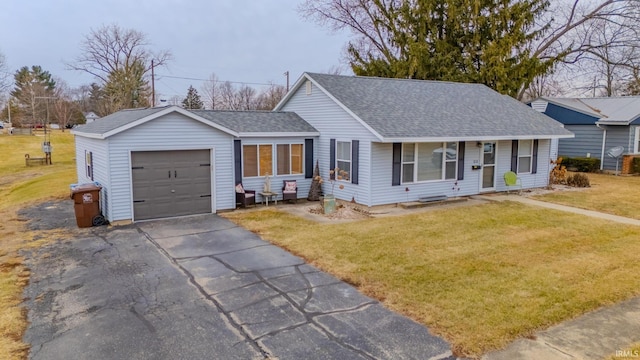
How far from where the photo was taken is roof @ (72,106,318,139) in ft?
38.8

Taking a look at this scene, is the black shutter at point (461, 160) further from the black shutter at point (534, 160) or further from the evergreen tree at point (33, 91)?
the evergreen tree at point (33, 91)

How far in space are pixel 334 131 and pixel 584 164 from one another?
53.0ft

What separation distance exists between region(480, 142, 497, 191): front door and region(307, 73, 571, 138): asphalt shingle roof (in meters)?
0.75

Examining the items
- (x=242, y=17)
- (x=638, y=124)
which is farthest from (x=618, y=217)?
(x=242, y=17)

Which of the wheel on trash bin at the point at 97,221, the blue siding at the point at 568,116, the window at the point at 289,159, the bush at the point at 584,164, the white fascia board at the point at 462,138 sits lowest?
the wheel on trash bin at the point at 97,221

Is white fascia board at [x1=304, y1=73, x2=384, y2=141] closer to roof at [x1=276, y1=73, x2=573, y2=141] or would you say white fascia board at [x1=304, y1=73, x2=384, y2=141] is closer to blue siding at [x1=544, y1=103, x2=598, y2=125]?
roof at [x1=276, y1=73, x2=573, y2=141]

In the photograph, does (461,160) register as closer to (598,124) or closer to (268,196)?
(268,196)

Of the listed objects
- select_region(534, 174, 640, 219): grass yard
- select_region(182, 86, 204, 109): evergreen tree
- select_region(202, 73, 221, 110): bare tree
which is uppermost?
select_region(202, 73, 221, 110): bare tree

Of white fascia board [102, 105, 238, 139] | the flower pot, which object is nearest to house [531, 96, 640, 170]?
the flower pot

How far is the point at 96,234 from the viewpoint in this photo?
10.4 meters

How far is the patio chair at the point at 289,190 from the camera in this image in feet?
46.7

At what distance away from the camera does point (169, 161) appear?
39.4ft

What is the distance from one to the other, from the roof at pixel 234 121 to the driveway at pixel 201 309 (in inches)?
161

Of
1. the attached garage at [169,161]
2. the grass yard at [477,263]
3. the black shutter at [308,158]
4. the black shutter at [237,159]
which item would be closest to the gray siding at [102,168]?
the attached garage at [169,161]
